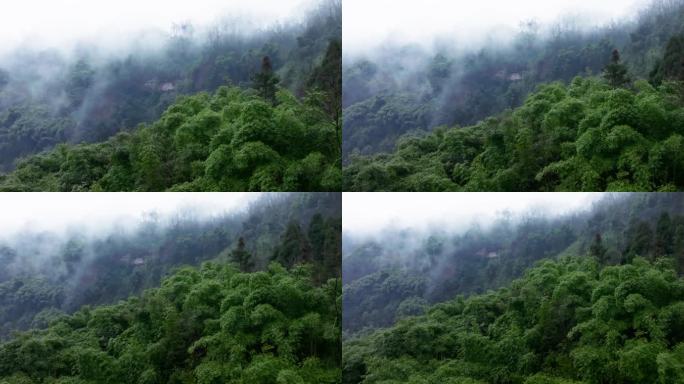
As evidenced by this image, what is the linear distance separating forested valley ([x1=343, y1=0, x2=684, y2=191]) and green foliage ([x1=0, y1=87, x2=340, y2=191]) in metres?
Answer: 0.34

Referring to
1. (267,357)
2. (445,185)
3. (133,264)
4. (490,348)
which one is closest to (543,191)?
(445,185)

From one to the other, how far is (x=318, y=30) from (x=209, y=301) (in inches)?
76.8

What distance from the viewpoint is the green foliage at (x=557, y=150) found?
6809mm

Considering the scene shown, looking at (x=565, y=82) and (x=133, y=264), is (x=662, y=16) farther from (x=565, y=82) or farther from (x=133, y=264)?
(x=133, y=264)

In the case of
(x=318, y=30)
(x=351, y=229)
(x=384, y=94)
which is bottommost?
(x=351, y=229)

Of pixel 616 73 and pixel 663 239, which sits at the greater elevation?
pixel 616 73

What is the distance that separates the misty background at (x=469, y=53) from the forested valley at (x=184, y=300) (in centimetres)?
72

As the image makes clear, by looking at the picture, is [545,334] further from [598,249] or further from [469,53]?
[469,53]

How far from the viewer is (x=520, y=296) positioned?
7039mm

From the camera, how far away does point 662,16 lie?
696 cm

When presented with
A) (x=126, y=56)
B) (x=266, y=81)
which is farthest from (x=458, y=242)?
(x=126, y=56)

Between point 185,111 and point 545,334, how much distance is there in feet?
9.22

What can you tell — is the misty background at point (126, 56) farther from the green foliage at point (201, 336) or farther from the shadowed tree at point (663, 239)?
the shadowed tree at point (663, 239)

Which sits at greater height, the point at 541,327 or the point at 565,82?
the point at 565,82
